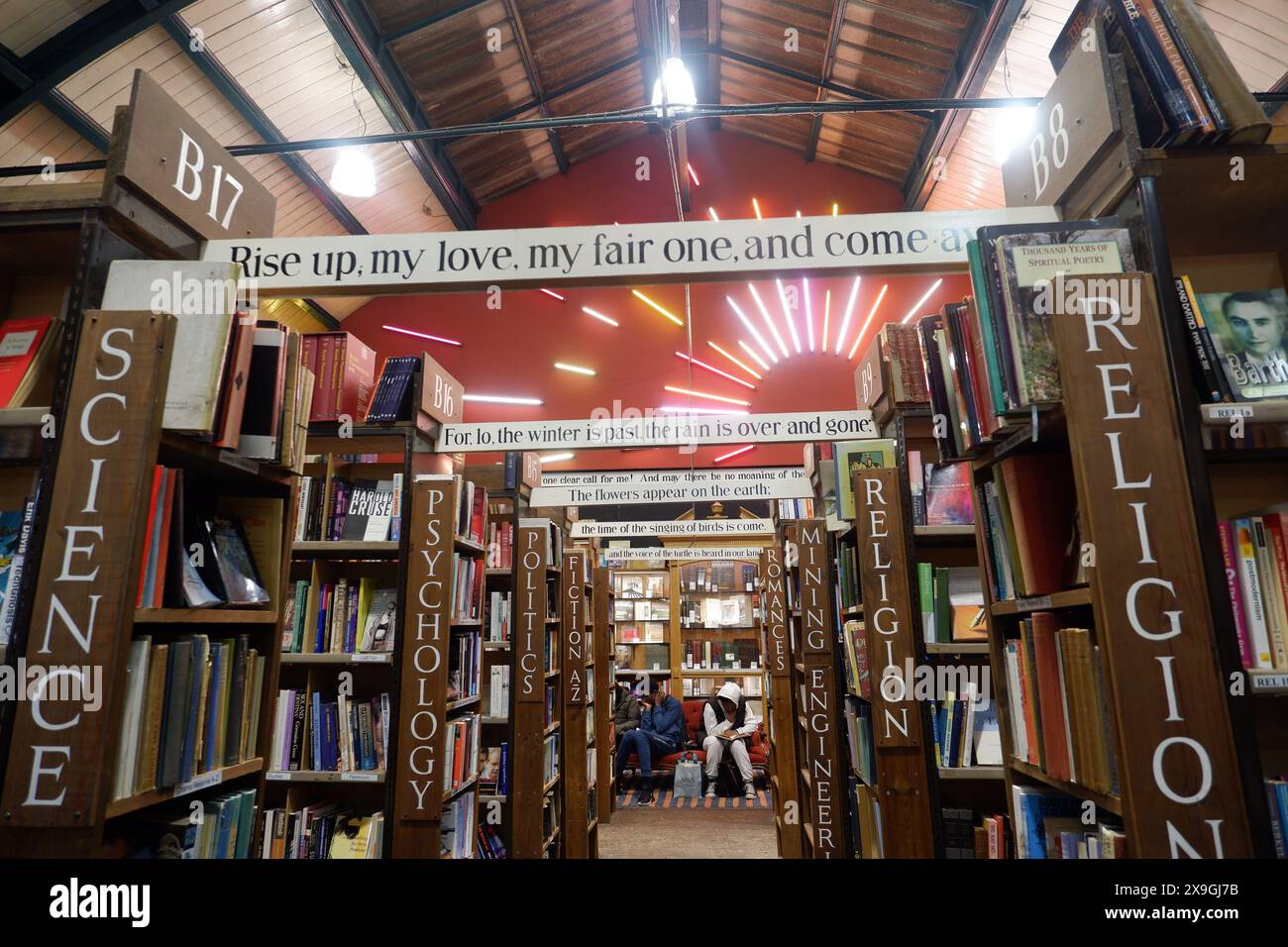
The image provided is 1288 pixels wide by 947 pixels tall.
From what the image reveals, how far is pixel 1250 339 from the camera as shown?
1.47 metres

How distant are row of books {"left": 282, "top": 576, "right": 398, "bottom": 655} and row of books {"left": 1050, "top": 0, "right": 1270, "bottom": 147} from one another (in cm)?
303

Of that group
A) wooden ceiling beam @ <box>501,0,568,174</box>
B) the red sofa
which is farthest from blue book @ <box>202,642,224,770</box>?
the red sofa

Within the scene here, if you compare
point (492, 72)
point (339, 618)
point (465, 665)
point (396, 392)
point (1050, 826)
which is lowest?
point (1050, 826)

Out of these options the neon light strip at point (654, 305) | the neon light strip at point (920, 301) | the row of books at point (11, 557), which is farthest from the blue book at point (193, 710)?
the neon light strip at point (920, 301)

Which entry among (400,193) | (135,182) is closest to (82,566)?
(135,182)

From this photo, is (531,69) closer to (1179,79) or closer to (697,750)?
(1179,79)

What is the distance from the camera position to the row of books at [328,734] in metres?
3.06

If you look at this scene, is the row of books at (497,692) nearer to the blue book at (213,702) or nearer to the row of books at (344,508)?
the row of books at (344,508)

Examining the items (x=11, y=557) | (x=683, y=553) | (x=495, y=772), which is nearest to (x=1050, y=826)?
(x=11, y=557)

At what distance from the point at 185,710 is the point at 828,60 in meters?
8.33

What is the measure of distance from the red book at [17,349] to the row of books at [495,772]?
3302 mm

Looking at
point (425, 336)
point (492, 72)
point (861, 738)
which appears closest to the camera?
point (861, 738)

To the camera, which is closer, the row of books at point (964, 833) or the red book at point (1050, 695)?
the red book at point (1050, 695)
